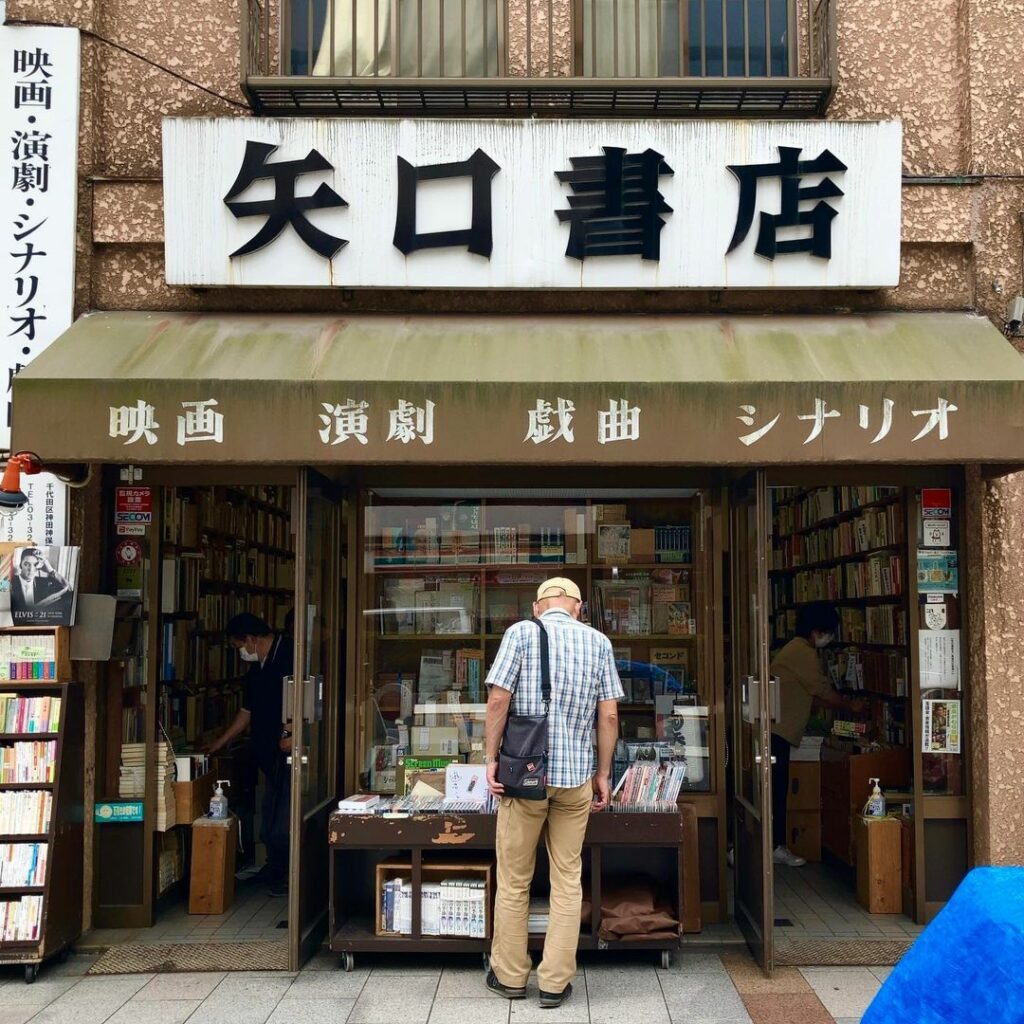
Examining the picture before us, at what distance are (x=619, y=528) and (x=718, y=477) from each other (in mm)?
→ 750

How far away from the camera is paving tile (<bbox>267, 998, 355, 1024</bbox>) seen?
213 inches

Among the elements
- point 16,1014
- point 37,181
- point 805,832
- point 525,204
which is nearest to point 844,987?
point 805,832

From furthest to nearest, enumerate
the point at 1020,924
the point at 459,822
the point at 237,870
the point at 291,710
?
1. the point at 237,870
2. the point at 291,710
3. the point at 459,822
4. the point at 1020,924

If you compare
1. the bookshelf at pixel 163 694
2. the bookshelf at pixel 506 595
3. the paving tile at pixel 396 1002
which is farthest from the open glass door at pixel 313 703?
the bookshelf at pixel 163 694

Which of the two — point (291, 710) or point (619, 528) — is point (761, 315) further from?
point (291, 710)

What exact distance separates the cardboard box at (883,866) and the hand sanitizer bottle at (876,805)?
0.27ft

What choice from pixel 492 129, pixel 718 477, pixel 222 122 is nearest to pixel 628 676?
pixel 718 477

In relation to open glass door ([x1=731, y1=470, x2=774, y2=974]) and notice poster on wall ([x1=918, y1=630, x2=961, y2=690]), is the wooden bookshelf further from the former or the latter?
notice poster on wall ([x1=918, y1=630, x2=961, y2=690])

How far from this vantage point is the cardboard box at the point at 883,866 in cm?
709

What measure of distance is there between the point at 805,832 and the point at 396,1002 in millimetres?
4076

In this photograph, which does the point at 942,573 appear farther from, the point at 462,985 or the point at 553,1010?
the point at 462,985

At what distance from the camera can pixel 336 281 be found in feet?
21.8

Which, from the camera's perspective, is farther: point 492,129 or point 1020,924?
point 492,129

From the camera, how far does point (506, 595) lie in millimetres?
7438
